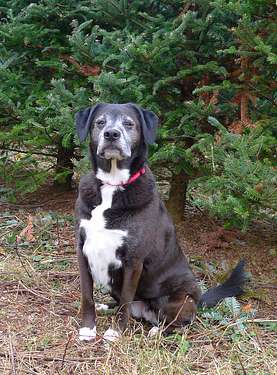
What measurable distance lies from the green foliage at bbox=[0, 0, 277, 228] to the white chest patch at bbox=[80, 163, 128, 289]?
3.03 feet

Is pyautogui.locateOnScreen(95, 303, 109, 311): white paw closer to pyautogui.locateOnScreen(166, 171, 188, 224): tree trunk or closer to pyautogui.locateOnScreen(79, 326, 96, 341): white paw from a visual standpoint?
pyautogui.locateOnScreen(79, 326, 96, 341): white paw

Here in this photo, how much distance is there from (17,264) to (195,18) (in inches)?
103

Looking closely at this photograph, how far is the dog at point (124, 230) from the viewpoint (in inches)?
147

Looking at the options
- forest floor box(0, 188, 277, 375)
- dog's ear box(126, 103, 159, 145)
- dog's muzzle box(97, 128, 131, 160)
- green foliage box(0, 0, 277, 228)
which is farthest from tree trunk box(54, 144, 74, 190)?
dog's muzzle box(97, 128, 131, 160)

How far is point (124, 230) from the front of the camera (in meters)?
3.73

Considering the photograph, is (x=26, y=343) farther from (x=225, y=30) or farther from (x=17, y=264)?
(x=225, y=30)

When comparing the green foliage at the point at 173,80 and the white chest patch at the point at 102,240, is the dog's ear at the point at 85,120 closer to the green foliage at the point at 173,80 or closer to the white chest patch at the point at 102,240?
the white chest patch at the point at 102,240

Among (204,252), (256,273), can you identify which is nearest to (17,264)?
(204,252)

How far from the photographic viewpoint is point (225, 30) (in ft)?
16.1

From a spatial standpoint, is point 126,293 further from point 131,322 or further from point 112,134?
point 112,134

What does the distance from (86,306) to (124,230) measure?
59cm

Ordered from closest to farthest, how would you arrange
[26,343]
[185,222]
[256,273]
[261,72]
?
[26,343] < [261,72] < [256,273] < [185,222]

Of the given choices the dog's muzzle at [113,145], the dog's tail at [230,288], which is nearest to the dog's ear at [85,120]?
the dog's muzzle at [113,145]

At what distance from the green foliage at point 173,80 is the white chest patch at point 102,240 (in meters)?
0.92
